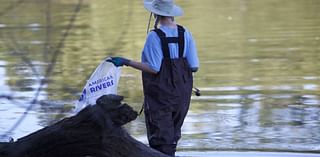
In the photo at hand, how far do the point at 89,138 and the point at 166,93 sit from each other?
1059 mm

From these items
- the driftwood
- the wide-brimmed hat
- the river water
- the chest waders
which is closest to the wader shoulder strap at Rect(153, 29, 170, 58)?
the chest waders

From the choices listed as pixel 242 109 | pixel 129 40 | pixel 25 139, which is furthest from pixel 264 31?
pixel 25 139

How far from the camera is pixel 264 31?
1551 cm

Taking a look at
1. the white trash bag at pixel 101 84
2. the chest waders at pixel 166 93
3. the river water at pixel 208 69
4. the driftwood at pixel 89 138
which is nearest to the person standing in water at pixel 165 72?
the chest waders at pixel 166 93

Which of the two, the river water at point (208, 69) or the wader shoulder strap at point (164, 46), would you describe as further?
the river water at point (208, 69)

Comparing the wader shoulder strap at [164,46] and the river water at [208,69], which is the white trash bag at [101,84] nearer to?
the wader shoulder strap at [164,46]

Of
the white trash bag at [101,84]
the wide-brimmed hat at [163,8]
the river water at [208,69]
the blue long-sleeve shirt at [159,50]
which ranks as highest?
the wide-brimmed hat at [163,8]

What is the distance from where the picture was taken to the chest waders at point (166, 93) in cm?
513

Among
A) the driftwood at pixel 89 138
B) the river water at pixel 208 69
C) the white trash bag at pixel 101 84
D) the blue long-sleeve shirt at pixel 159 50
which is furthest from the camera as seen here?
the river water at pixel 208 69

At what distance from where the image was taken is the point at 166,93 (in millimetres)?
5137

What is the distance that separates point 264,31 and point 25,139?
1166 centimetres

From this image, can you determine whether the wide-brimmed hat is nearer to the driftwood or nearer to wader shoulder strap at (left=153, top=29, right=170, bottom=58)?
wader shoulder strap at (left=153, top=29, right=170, bottom=58)

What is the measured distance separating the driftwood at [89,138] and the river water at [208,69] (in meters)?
2.63

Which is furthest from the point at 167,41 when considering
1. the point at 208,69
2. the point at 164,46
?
the point at 208,69
